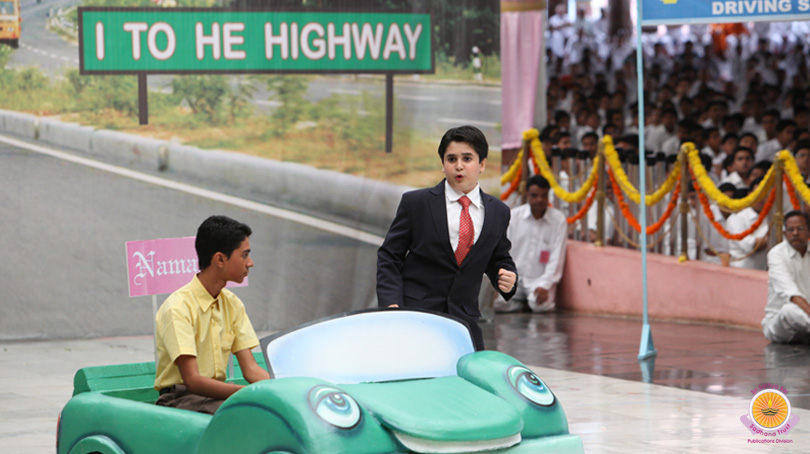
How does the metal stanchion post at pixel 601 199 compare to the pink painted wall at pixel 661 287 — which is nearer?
the pink painted wall at pixel 661 287

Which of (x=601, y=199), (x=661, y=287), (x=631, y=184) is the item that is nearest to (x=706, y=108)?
(x=601, y=199)

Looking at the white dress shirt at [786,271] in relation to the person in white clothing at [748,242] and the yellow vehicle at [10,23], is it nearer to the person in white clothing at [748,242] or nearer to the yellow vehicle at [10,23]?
the person in white clothing at [748,242]

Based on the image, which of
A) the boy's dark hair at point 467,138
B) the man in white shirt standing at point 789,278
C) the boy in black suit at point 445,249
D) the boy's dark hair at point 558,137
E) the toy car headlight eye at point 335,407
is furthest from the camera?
the boy's dark hair at point 558,137

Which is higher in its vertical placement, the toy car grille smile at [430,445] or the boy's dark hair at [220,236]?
the boy's dark hair at [220,236]

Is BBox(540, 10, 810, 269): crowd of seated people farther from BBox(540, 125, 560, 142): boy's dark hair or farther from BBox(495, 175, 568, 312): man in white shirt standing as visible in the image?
BBox(495, 175, 568, 312): man in white shirt standing

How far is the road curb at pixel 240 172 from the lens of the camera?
10.2 metres

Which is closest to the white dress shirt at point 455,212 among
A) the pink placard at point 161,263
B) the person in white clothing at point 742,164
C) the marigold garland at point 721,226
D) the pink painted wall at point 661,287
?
the pink placard at point 161,263

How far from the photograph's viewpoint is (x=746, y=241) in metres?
11.0

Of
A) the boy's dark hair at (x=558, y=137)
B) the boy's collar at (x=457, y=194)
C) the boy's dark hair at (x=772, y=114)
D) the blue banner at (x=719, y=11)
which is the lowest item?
the boy's collar at (x=457, y=194)

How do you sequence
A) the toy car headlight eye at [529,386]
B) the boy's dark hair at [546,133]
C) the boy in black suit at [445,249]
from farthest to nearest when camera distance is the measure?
the boy's dark hair at [546,133]
the boy in black suit at [445,249]
the toy car headlight eye at [529,386]

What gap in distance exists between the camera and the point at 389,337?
4.64 meters

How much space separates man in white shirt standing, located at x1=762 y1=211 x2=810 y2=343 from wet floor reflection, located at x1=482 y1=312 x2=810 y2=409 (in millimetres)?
124

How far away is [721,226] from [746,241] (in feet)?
0.90

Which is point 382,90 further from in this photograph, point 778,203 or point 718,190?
point 778,203
